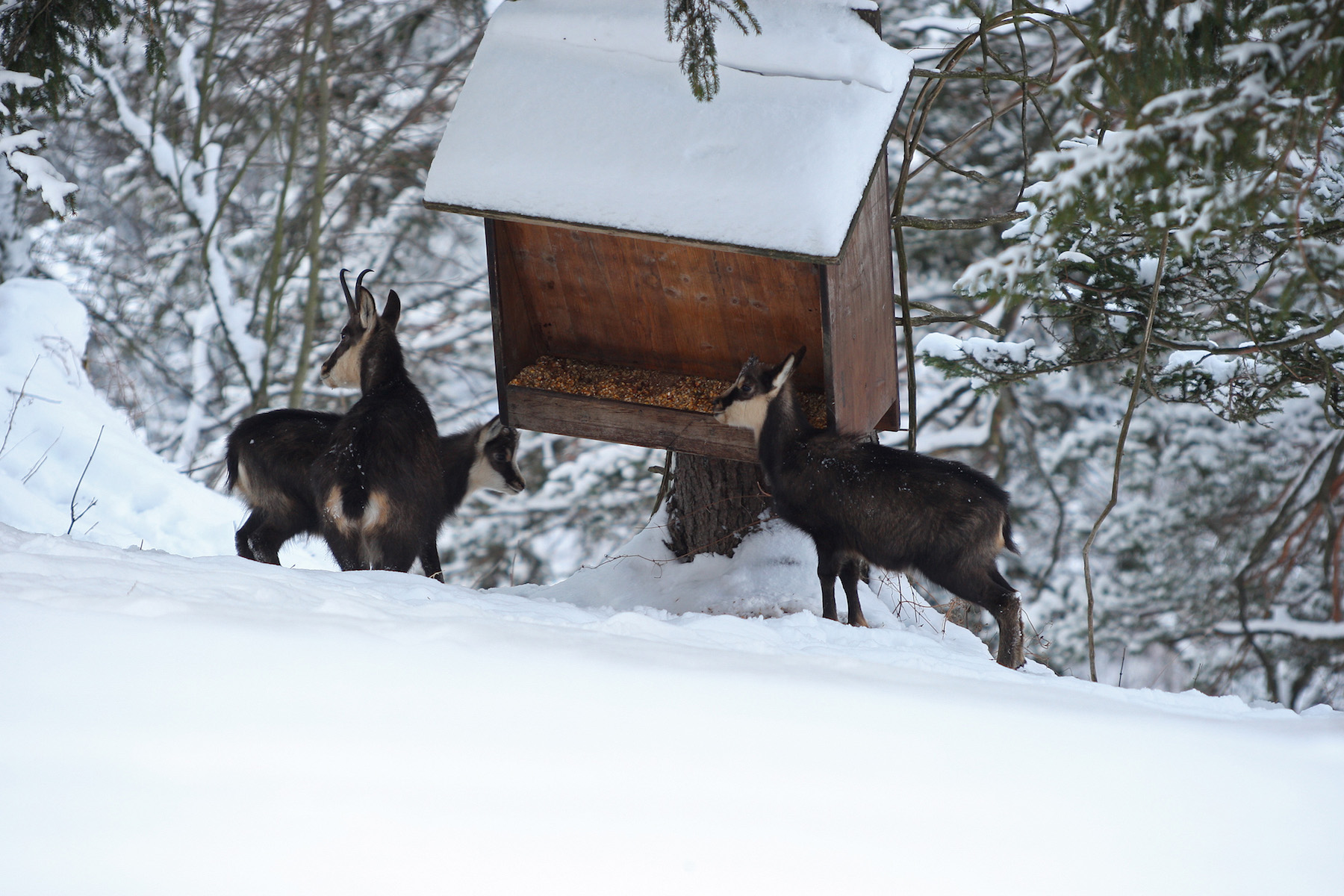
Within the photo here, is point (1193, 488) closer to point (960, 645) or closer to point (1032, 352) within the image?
point (1032, 352)

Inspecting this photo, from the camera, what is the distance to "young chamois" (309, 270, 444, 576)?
4867mm

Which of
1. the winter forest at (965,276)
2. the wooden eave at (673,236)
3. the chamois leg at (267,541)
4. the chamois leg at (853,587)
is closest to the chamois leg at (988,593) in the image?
the winter forest at (965,276)

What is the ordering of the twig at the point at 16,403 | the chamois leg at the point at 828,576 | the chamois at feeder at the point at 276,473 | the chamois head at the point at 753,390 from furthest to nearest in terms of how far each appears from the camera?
the twig at the point at 16,403 → the chamois at feeder at the point at 276,473 → the chamois leg at the point at 828,576 → the chamois head at the point at 753,390

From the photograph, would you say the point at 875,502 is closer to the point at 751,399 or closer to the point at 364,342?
the point at 751,399

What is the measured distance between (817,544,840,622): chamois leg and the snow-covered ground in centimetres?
146

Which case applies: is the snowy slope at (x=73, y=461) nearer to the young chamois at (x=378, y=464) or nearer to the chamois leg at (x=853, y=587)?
the young chamois at (x=378, y=464)

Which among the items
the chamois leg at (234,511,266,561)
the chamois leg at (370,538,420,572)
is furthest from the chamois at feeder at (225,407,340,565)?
the chamois leg at (370,538,420,572)

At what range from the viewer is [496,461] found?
5.70 meters

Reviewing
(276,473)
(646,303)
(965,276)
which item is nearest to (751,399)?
(646,303)

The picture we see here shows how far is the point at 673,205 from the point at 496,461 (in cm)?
205

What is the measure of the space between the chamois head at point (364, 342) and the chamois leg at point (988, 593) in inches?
108

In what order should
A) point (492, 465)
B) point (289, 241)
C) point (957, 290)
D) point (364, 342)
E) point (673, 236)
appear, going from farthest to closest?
1. point (289, 241)
2. point (492, 465)
3. point (364, 342)
4. point (673, 236)
5. point (957, 290)

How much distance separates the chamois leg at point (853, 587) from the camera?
5004mm

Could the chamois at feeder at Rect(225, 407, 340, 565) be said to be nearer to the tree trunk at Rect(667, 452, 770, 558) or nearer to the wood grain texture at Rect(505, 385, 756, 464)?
the wood grain texture at Rect(505, 385, 756, 464)
